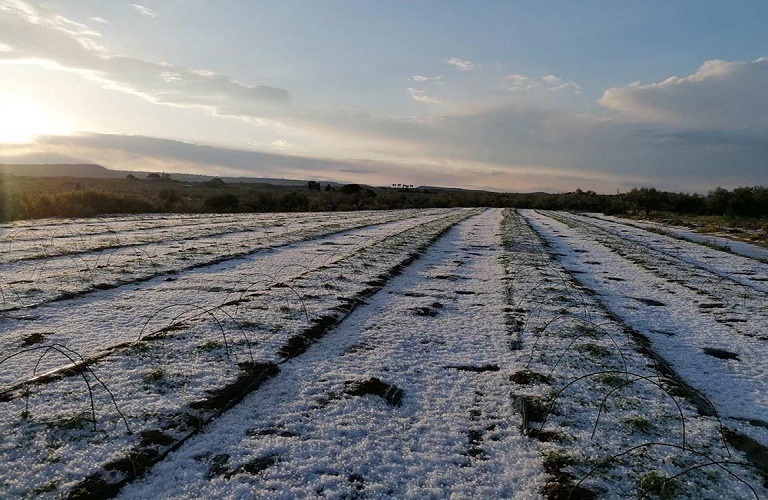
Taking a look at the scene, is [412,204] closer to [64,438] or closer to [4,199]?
[4,199]

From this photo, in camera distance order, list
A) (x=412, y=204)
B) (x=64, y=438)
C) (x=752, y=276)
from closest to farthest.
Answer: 1. (x=64, y=438)
2. (x=752, y=276)
3. (x=412, y=204)

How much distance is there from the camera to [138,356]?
4.64 metres

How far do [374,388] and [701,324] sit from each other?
17.7 feet

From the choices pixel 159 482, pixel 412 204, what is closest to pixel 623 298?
pixel 159 482

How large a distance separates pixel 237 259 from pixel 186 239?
16.6 feet

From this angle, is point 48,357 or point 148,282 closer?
point 48,357

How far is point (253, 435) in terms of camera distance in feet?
11.2

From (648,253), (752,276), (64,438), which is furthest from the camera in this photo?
(648,253)

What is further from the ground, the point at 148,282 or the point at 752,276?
the point at 752,276

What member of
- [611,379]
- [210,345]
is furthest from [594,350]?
[210,345]

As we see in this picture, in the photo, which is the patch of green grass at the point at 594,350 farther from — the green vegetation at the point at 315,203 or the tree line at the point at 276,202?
the tree line at the point at 276,202

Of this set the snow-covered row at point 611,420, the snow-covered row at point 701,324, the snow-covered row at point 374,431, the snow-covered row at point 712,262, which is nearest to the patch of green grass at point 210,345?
the snow-covered row at point 374,431

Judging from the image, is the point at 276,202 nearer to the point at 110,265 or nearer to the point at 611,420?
the point at 110,265

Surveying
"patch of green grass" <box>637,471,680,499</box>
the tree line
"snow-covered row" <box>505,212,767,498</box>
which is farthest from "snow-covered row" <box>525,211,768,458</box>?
the tree line
